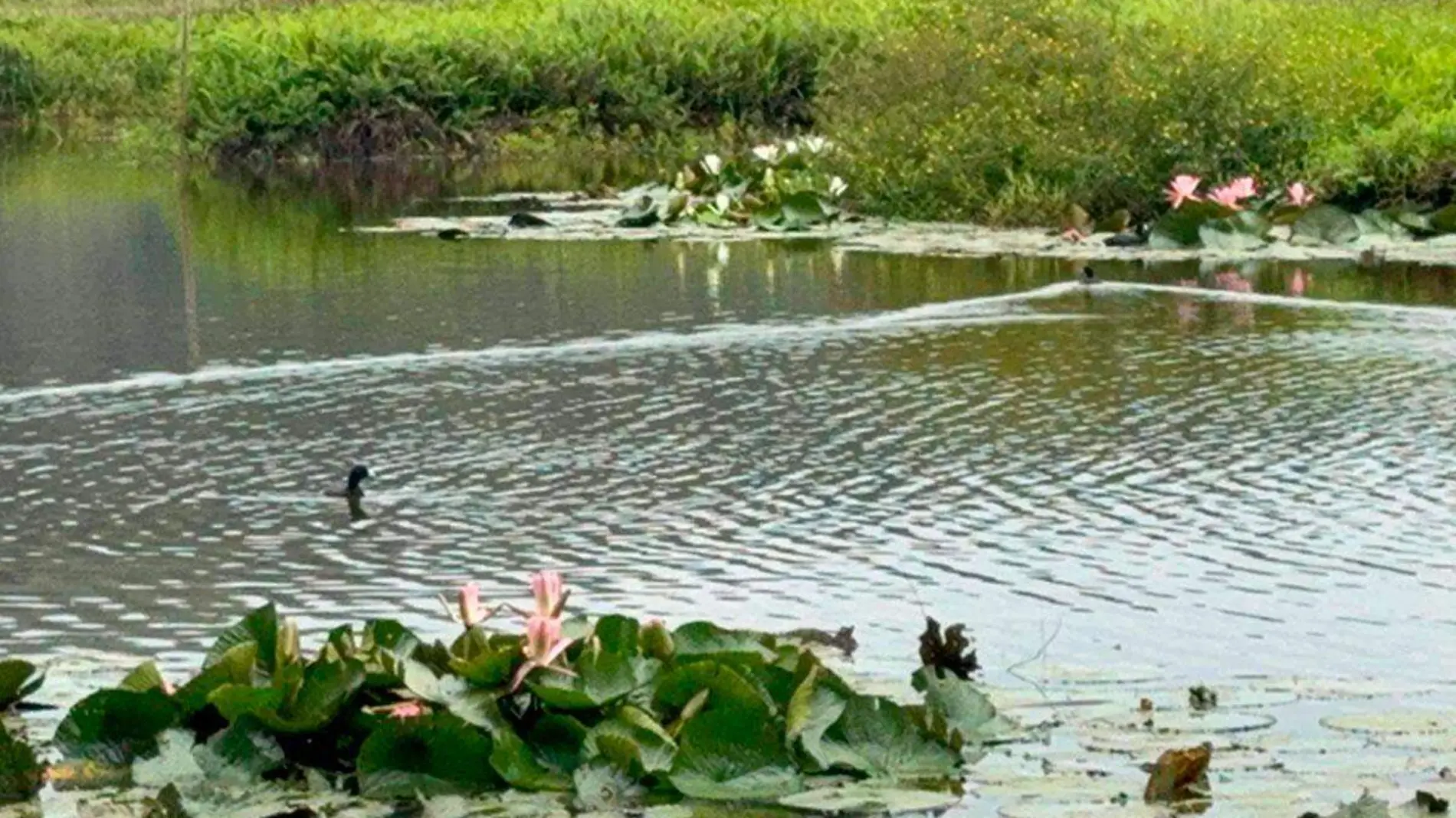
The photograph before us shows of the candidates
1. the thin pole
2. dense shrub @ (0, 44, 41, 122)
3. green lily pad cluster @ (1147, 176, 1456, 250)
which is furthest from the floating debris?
dense shrub @ (0, 44, 41, 122)

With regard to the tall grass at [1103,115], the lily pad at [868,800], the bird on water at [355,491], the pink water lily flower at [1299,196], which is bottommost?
the lily pad at [868,800]

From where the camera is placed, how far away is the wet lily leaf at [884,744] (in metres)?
6.85

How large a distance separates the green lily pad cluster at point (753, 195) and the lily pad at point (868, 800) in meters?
15.4

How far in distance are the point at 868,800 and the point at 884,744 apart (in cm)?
24

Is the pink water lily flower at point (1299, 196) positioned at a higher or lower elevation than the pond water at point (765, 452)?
higher

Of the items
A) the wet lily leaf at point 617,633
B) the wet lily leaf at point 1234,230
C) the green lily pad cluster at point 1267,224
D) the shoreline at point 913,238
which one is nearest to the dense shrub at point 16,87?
the shoreline at point 913,238

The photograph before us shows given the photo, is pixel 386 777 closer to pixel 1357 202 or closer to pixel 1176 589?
pixel 1176 589

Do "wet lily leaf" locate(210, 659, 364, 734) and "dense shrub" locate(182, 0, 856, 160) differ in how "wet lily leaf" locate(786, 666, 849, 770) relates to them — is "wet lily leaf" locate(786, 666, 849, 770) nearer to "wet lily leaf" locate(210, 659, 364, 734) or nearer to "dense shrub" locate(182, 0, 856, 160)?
"wet lily leaf" locate(210, 659, 364, 734)

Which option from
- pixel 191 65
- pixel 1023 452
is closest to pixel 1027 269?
pixel 1023 452

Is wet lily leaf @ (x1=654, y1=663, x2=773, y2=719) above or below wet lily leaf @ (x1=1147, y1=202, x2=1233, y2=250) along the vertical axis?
below

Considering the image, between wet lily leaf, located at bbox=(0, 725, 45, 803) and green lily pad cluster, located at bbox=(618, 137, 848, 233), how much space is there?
1553 cm

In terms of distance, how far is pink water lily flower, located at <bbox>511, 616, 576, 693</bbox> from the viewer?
6.81 metres

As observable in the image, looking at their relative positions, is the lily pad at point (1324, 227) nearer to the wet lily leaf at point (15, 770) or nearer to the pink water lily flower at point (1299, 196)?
the pink water lily flower at point (1299, 196)

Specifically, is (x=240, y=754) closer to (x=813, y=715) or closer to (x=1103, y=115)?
(x=813, y=715)
